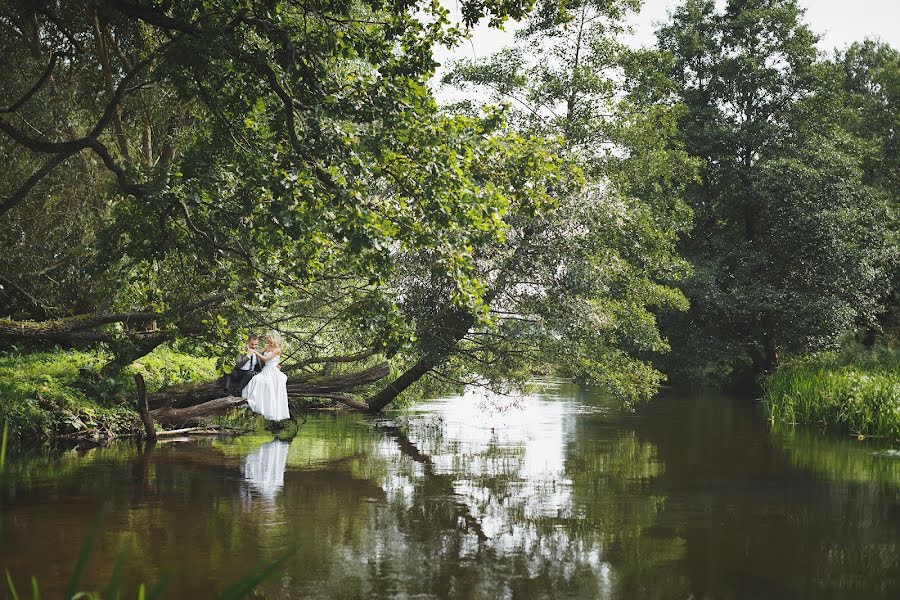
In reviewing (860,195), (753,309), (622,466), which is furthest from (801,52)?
(622,466)

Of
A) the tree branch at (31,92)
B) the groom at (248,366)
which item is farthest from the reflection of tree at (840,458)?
the tree branch at (31,92)

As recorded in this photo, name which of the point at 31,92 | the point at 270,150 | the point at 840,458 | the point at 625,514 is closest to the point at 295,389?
the point at 31,92

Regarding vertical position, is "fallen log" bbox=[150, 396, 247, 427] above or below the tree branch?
below

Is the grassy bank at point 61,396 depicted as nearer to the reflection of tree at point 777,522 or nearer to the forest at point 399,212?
the forest at point 399,212

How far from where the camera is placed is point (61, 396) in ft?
54.2

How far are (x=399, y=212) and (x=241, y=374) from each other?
7029mm

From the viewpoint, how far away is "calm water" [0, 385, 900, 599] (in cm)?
703

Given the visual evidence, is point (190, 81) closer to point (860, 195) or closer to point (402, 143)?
point (402, 143)

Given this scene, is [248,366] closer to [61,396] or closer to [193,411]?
[193,411]

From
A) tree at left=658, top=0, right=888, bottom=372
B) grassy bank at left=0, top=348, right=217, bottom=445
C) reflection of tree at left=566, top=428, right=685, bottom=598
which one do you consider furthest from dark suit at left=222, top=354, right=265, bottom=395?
tree at left=658, top=0, right=888, bottom=372

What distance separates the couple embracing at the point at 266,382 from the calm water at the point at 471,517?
0.79 meters

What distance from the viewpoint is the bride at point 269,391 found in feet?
52.2

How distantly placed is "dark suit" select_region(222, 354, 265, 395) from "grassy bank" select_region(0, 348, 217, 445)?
1.95 metres

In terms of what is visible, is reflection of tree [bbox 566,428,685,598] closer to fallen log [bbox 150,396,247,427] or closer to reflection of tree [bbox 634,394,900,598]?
reflection of tree [bbox 634,394,900,598]
